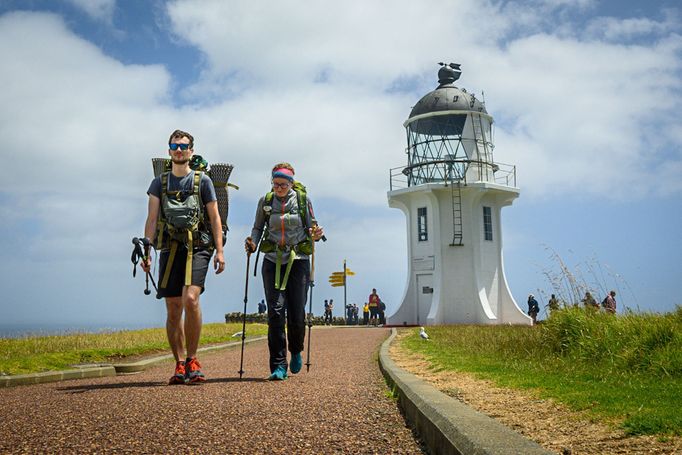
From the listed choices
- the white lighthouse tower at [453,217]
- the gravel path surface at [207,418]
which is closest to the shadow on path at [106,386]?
the gravel path surface at [207,418]

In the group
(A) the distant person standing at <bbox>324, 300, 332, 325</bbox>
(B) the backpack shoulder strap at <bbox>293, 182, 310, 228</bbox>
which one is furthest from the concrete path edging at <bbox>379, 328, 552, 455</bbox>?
(A) the distant person standing at <bbox>324, 300, 332, 325</bbox>

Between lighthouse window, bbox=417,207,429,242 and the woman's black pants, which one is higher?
lighthouse window, bbox=417,207,429,242

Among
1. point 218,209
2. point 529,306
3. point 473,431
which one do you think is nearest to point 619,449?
point 473,431

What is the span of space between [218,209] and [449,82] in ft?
103

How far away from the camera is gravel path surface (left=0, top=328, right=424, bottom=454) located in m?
3.75

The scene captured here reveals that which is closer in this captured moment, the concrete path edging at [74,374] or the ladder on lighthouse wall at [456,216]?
the concrete path edging at [74,374]

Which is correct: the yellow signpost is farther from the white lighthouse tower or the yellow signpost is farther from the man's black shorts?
the man's black shorts

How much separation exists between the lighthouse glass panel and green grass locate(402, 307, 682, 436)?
2148 centimetres

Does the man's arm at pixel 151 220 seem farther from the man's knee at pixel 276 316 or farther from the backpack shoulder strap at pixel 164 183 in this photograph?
the man's knee at pixel 276 316

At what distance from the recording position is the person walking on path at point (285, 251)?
7.04m

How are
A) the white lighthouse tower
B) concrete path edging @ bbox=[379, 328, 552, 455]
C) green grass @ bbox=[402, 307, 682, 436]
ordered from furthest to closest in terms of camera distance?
the white lighthouse tower, green grass @ bbox=[402, 307, 682, 436], concrete path edging @ bbox=[379, 328, 552, 455]

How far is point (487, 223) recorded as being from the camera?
33781 millimetres

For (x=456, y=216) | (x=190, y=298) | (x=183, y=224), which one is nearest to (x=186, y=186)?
Answer: (x=183, y=224)

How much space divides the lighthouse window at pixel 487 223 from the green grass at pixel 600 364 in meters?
21.9
